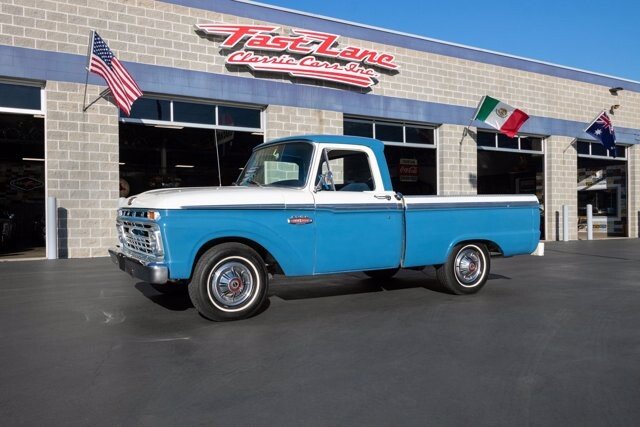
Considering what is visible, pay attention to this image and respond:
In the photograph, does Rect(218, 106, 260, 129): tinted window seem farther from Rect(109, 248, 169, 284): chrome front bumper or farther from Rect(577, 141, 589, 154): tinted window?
Rect(577, 141, 589, 154): tinted window

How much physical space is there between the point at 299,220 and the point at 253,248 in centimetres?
60

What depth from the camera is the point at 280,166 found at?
6.68 meters

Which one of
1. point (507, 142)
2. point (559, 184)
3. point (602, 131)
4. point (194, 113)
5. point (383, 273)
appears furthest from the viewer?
point (559, 184)

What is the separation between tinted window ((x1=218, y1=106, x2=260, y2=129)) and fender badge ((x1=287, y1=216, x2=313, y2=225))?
8849 mm

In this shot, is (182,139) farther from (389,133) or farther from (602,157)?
(602,157)

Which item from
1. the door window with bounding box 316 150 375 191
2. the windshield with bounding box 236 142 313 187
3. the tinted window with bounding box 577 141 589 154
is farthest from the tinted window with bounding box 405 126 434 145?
the windshield with bounding box 236 142 313 187

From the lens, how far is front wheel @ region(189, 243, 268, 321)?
550 centimetres

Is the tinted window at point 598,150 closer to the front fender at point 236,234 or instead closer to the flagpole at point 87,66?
the flagpole at point 87,66

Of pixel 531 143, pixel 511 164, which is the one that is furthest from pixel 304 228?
pixel 511 164

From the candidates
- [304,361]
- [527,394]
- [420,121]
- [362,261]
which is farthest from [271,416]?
[420,121]

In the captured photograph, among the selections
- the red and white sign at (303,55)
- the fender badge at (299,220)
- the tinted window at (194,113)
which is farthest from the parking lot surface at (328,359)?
the red and white sign at (303,55)

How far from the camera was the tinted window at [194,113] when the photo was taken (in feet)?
44.6

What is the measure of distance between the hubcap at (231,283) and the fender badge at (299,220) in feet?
2.35

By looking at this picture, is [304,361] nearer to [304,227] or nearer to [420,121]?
[304,227]
